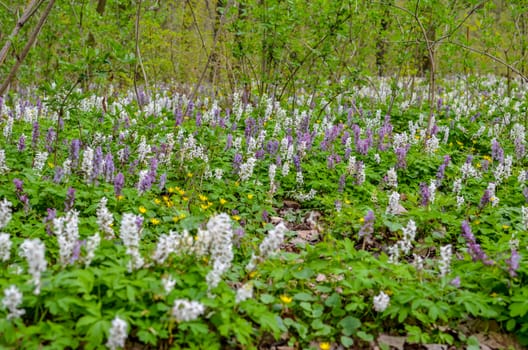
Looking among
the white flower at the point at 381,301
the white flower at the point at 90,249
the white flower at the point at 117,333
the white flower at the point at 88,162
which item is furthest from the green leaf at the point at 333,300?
the white flower at the point at 88,162

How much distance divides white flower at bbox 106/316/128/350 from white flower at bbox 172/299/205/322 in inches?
11.0

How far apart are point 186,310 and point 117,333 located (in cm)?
36

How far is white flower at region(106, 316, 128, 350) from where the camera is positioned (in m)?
2.20

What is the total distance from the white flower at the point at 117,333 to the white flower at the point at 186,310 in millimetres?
280

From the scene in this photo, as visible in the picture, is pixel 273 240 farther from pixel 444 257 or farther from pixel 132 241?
pixel 444 257

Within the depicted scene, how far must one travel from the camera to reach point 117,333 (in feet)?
7.29

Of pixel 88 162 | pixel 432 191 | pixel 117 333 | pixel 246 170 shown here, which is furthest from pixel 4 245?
pixel 432 191

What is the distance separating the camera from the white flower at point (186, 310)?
7.75ft

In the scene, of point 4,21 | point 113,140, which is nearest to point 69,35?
point 4,21

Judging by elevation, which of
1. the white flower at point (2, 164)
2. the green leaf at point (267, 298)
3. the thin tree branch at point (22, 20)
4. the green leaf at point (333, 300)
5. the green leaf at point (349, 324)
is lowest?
the green leaf at point (349, 324)

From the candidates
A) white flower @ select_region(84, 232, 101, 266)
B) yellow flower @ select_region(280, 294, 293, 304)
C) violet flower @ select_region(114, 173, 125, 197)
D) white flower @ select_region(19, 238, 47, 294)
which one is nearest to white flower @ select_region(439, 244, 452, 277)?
yellow flower @ select_region(280, 294, 293, 304)

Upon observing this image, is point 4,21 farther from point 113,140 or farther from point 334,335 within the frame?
point 334,335

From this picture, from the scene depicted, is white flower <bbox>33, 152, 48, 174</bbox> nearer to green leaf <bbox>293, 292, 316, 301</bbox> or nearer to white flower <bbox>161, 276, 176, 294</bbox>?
white flower <bbox>161, 276, 176, 294</bbox>

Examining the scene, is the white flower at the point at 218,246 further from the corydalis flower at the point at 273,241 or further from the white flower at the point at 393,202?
the white flower at the point at 393,202
